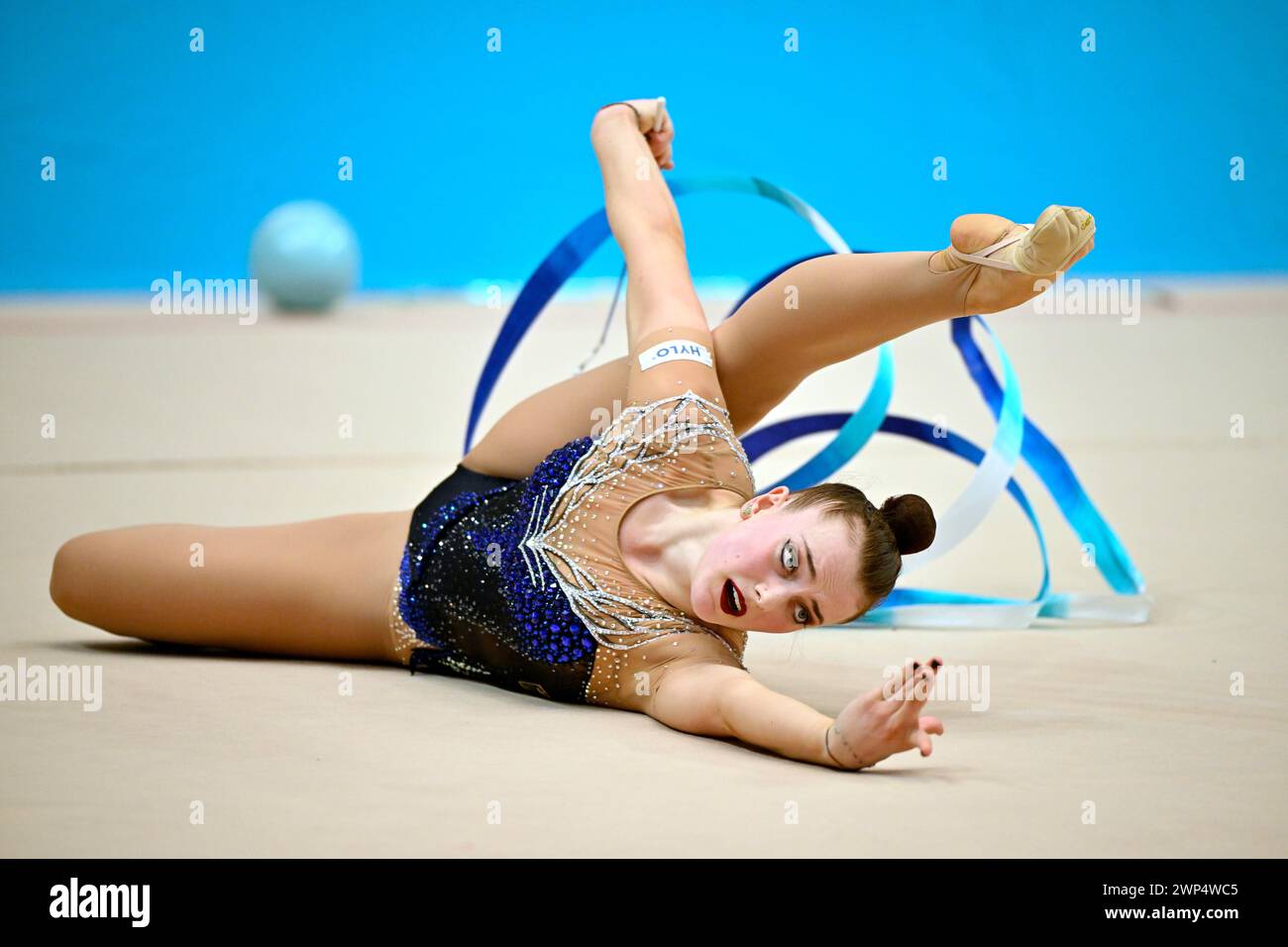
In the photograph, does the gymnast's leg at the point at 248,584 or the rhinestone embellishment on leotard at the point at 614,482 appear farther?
the gymnast's leg at the point at 248,584

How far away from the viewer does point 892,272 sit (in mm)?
2326

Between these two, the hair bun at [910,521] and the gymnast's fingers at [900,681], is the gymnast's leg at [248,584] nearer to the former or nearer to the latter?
the hair bun at [910,521]

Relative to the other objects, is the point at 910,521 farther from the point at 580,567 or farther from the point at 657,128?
the point at 657,128

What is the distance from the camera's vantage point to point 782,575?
205 centimetres

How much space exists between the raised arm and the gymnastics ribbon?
25 centimetres

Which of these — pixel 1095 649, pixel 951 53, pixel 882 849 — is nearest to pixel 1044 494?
pixel 1095 649

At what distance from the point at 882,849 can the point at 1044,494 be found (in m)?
2.98

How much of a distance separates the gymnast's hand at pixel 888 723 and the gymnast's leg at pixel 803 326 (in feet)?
2.07

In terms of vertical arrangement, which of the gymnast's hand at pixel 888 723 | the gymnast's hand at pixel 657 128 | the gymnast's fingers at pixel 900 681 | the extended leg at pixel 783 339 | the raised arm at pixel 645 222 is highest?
the gymnast's hand at pixel 657 128

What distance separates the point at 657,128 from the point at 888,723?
136 cm

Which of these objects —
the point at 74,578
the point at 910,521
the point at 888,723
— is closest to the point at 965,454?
the point at 910,521

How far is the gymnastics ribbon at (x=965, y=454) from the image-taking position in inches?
116

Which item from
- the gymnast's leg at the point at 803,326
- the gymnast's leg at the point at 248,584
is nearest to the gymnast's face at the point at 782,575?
the gymnast's leg at the point at 803,326

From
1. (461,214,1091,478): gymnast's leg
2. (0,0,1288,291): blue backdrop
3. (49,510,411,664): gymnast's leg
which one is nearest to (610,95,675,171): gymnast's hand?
(461,214,1091,478): gymnast's leg
